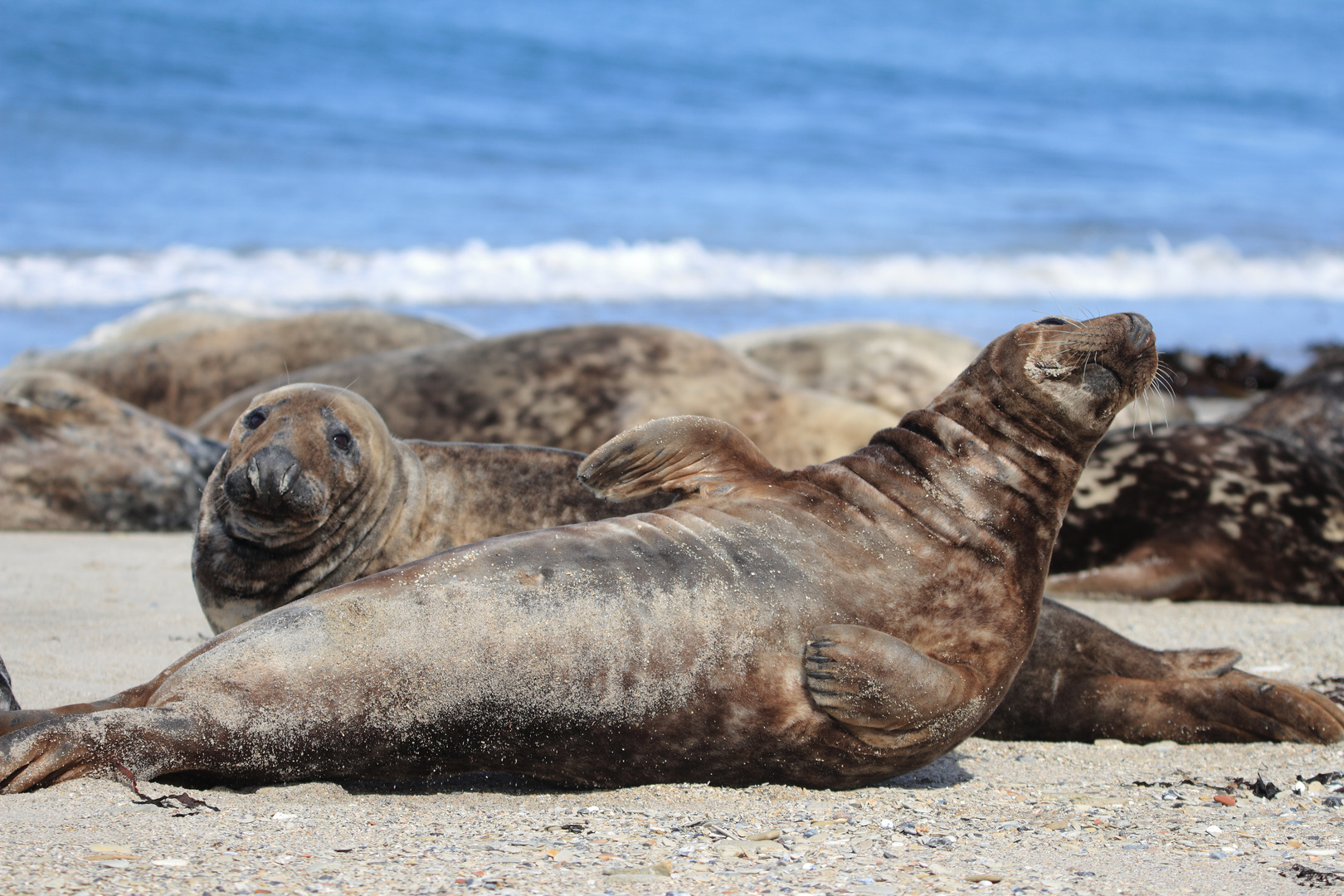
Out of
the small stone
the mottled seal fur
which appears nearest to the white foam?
the mottled seal fur

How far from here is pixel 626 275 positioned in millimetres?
15758

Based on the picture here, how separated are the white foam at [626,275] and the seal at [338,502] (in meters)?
9.95

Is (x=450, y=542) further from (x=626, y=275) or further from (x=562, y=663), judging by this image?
(x=626, y=275)

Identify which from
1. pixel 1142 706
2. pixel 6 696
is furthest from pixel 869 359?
pixel 6 696

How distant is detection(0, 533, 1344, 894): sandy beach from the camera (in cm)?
228

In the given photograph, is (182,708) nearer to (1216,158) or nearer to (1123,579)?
(1123,579)

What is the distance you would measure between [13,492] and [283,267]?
9037 mm

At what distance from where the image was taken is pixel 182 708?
8.93 ft

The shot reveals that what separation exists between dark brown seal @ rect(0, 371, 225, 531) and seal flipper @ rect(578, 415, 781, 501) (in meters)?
3.76

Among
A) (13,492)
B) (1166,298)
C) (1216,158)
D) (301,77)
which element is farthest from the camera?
(1216,158)

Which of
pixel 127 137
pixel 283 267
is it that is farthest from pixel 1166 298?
pixel 127 137

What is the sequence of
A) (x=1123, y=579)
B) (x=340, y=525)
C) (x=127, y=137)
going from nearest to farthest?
(x=340, y=525) → (x=1123, y=579) → (x=127, y=137)

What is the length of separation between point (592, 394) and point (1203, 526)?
2.64 meters

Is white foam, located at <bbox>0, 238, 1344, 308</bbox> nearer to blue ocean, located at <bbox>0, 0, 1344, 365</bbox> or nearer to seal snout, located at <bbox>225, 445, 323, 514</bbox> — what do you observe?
blue ocean, located at <bbox>0, 0, 1344, 365</bbox>
